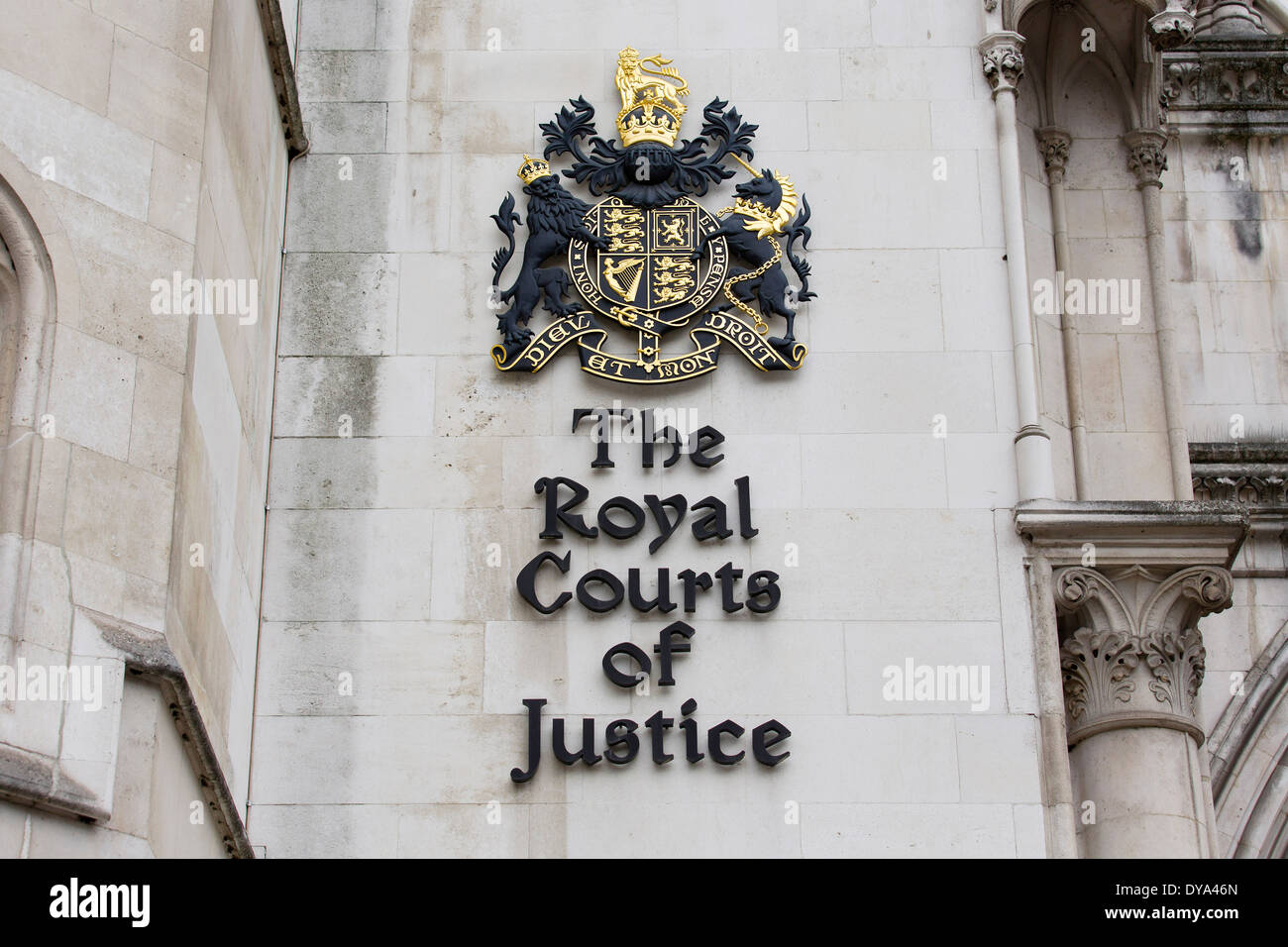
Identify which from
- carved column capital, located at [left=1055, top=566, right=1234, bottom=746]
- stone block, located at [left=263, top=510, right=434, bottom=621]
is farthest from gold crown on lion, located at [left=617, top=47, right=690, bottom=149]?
carved column capital, located at [left=1055, top=566, right=1234, bottom=746]

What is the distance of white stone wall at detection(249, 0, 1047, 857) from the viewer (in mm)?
15914

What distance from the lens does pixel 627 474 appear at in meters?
17.0

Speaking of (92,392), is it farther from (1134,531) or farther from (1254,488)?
(1254,488)

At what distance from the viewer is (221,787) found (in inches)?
563

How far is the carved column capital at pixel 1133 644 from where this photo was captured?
16438 mm

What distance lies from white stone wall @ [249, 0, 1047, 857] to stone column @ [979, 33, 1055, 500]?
12 centimetres

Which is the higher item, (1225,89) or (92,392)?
(1225,89)

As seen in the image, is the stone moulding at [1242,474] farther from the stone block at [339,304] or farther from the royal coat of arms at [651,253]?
the stone block at [339,304]

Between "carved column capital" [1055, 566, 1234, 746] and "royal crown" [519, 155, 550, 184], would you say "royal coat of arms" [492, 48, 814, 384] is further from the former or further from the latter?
"carved column capital" [1055, 566, 1234, 746]

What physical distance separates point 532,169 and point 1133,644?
5.93 metres

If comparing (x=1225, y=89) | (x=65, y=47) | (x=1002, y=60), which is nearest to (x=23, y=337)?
(x=65, y=47)
